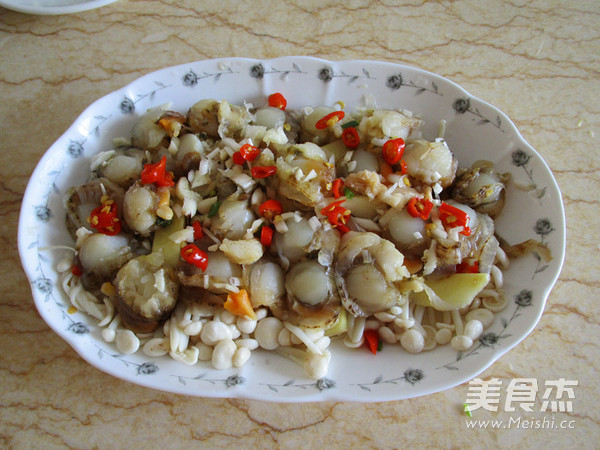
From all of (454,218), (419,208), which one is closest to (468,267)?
(454,218)

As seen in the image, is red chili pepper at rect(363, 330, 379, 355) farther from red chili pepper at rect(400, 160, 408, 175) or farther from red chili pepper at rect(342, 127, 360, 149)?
red chili pepper at rect(342, 127, 360, 149)

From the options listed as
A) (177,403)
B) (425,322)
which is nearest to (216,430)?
(177,403)

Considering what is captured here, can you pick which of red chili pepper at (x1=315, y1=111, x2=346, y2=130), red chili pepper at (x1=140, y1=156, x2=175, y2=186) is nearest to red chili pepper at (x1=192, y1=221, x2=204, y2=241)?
red chili pepper at (x1=140, y1=156, x2=175, y2=186)

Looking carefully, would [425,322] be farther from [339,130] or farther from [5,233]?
[5,233]

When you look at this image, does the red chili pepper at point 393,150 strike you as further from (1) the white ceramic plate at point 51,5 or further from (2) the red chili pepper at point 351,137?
(1) the white ceramic plate at point 51,5

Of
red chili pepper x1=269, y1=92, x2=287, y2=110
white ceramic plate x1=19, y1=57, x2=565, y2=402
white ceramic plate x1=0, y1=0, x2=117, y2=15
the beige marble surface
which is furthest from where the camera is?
white ceramic plate x1=0, y1=0, x2=117, y2=15

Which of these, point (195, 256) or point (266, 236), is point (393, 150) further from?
point (195, 256)

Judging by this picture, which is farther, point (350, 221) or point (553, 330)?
point (553, 330)
